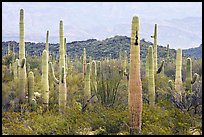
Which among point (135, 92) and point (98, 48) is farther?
point (98, 48)

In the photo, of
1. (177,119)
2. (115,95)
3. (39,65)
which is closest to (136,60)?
(177,119)

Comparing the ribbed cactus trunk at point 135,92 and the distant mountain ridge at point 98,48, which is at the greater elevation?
the distant mountain ridge at point 98,48

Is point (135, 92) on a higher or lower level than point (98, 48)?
lower

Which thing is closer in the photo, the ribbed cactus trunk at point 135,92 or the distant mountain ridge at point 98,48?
the ribbed cactus trunk at point 135,92

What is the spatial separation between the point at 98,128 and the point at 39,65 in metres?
13.5

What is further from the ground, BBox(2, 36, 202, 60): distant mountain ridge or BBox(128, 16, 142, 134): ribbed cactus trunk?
BBox(2, 36, 202, 60): distant mountain ridge

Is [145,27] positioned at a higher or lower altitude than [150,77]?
higher

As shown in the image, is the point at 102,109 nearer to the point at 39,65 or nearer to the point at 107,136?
the point at 107,136

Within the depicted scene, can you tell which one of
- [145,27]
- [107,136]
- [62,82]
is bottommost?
[107,136]

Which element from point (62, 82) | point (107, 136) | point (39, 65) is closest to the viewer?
point (107, 136)

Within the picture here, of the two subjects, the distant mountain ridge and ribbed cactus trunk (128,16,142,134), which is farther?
the distant mountain ridge

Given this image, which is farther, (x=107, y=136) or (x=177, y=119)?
(x=177, y=119)

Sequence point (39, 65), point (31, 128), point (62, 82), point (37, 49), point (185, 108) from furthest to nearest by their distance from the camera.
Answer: point (37, 49)
point (39, 65)
point (62, 82)
point (185, 108)
point (31, 128)

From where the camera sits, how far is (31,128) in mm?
10484
